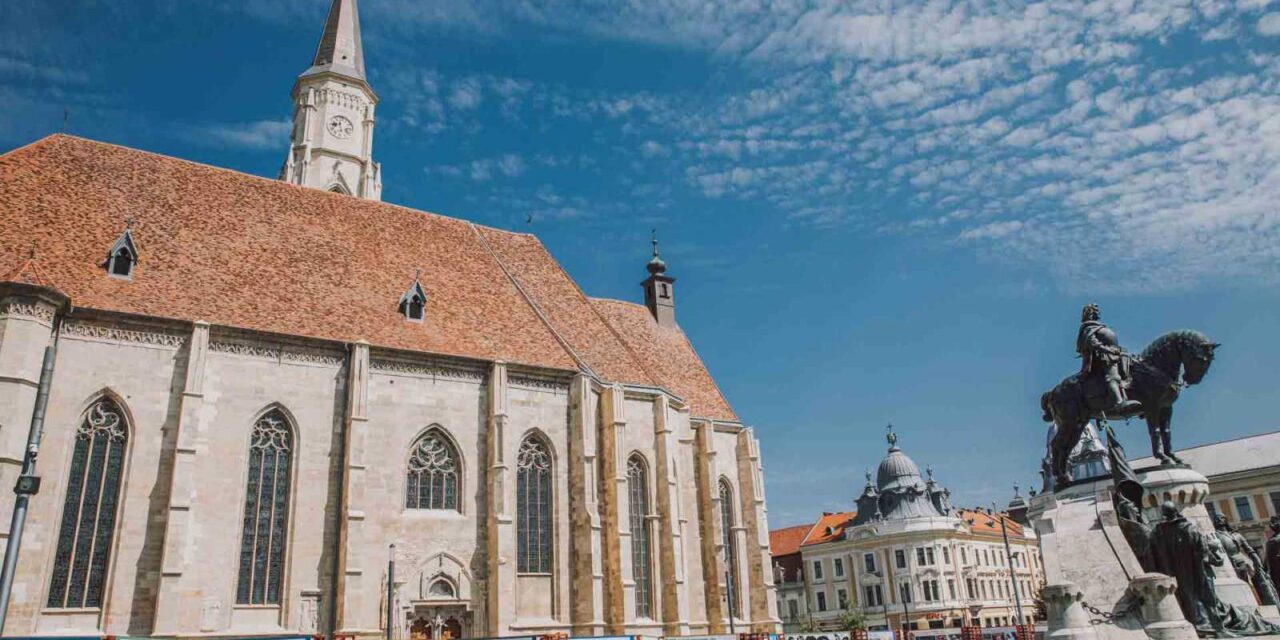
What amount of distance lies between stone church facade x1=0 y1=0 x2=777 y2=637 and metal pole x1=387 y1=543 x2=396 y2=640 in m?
0.25

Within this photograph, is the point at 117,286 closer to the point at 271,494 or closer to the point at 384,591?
the point at 271,494

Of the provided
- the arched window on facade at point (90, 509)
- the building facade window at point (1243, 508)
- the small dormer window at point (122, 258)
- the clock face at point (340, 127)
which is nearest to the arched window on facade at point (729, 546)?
the arched window on facade at point (90, 509)

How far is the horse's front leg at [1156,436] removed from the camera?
A: 1035 cm

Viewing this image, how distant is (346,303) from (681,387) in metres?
12.3

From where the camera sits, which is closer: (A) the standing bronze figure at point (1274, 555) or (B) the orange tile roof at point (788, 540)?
(A) the standing bronze figure at point (1274, 555)

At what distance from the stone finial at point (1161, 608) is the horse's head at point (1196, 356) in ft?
8.46

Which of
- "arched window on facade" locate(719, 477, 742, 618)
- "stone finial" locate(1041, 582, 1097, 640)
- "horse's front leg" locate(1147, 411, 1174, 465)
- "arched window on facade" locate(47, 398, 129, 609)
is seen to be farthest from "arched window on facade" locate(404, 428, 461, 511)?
"horse's front leg" locate(1147, 411, 1174, 465)

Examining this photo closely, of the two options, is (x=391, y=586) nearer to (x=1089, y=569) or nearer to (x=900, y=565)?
(x=1089, y=569)

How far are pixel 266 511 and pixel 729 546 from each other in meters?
14.7

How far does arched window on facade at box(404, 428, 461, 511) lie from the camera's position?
2073 centimetres

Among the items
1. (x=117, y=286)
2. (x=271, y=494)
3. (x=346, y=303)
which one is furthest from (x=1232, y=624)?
(x=117, y=286)

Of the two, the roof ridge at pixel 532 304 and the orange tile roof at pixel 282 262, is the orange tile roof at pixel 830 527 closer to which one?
the orange tile roof at pixel 282 262

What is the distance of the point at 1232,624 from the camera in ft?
29.3

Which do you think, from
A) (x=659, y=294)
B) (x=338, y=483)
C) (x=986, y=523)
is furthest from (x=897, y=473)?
(x=338, y=483)
